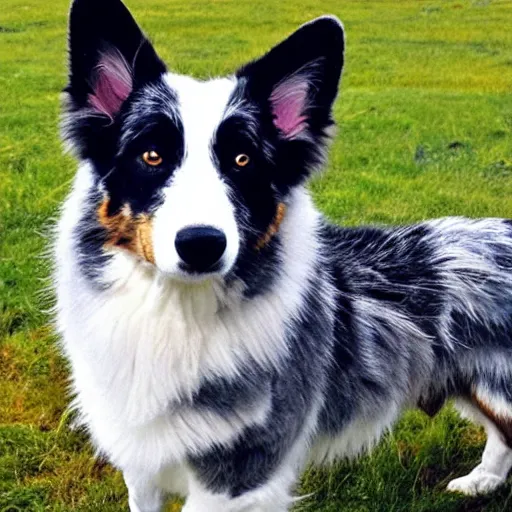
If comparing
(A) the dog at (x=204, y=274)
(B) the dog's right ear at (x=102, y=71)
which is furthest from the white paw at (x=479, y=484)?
(B) the dog's right ear at (x=102, y=71)

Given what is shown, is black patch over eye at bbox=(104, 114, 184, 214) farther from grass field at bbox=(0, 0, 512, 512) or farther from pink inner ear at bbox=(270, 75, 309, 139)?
grass field at bbox=(0, 0, 512, 512)

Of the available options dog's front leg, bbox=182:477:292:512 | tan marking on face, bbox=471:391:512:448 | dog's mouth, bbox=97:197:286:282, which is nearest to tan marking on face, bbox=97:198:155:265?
dog's mouth, bbox=97:197:286:282

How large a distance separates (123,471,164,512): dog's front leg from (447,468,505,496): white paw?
56.5 inches

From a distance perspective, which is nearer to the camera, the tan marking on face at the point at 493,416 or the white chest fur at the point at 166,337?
the white chest fur at the point at 166,337

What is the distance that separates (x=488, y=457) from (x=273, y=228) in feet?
6.03

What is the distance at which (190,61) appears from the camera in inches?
433

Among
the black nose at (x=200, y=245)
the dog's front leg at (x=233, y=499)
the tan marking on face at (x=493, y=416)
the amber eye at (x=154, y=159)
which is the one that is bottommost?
the tan marking on face at (x=493, y=416)

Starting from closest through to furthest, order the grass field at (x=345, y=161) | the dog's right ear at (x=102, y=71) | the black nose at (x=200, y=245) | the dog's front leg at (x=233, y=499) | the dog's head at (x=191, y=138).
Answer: the black nose at (x=200, y=245), the dog's head at (x=191, y=138), the dog's right ear at (x=102, y=71), the dog's front leg at (x=233, y=499), the grass field at (x=345, y=161)

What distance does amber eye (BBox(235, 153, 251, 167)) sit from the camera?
2.77m

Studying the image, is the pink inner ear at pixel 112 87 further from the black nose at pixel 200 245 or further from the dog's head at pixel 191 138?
the black nose at pixel 200 245

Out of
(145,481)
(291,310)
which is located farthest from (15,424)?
(291,310)

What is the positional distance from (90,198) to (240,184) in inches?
21.3

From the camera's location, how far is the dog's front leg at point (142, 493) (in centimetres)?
333

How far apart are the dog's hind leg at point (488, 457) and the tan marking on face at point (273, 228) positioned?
1.43m
